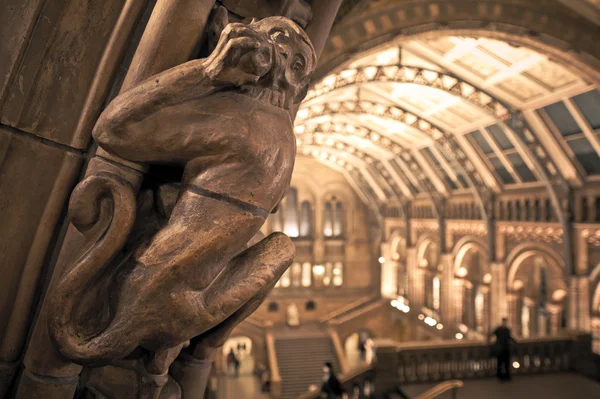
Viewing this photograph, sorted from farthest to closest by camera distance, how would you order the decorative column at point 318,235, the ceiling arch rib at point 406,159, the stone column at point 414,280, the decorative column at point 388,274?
the decorative column at point 318,235
the decorative column at point 388,274
the stone column at point 414,280
the ceiling arch rib at point 406,159

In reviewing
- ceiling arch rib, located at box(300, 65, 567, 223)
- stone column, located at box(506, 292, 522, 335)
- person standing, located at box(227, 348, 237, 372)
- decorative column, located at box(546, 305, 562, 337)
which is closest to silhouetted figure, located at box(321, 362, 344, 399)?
ceiling arch rib, located at box(300, 65, 567, 223)

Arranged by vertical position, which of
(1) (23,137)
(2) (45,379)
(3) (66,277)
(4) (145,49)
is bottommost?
(2) (45,379)

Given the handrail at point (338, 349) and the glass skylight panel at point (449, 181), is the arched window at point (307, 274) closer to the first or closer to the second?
the handrail at point (338, 349)

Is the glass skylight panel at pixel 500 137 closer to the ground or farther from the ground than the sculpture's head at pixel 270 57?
farther from the ground

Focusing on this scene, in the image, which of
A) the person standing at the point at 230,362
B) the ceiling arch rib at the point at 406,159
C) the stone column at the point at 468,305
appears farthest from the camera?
the person standing at the point at 230,362

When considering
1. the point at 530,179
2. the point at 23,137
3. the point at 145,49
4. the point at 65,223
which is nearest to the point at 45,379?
the point at 65,223

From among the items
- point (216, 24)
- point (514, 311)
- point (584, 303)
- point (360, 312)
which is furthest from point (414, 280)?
point (216, 24)

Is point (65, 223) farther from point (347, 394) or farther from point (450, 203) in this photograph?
point (450, 203)

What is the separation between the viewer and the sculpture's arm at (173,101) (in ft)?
3.57

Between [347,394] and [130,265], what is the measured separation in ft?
28.7

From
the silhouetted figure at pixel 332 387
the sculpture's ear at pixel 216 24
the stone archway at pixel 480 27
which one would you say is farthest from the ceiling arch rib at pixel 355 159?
the sculpture's ear at pixel 216 24

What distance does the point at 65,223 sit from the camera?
1.24 m

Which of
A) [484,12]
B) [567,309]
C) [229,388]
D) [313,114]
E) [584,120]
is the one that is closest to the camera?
[484,12]

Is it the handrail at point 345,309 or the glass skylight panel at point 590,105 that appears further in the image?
the handrail at point 345,309
